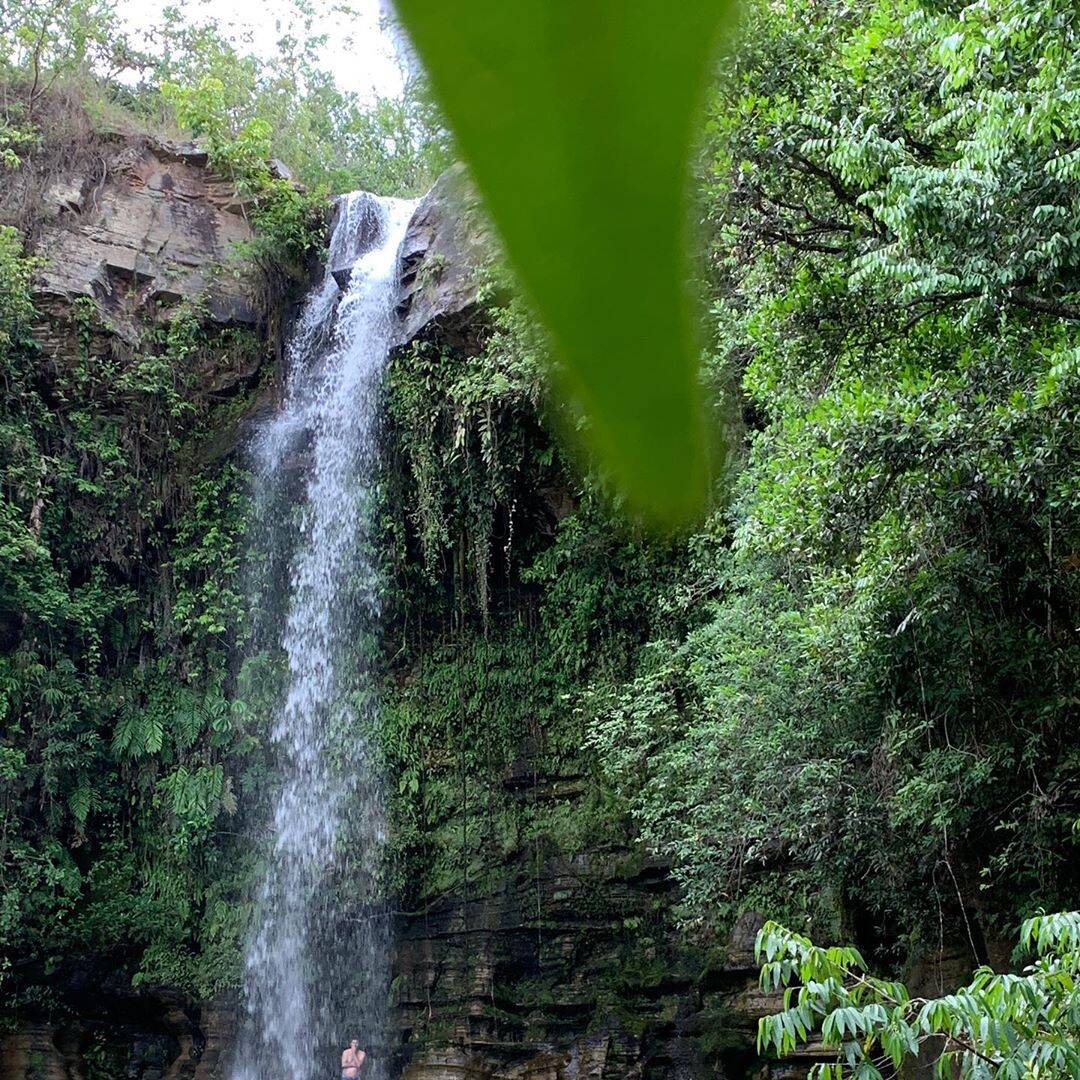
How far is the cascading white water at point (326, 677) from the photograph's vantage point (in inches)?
364

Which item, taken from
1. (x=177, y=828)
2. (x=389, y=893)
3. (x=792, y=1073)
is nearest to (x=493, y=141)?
(x=792, y=1073)

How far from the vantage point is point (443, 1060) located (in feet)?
26.9

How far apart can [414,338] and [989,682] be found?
249 inches

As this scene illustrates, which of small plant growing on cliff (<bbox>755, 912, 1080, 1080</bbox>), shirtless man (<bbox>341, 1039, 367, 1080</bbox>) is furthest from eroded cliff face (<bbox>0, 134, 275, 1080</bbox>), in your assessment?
small plant growing on cliff (<bbox>755, 912, 1080, 1080</bbox>)

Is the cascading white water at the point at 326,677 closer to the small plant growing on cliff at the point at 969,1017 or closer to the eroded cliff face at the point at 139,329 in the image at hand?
the eroded cliff face at the point at 139,329

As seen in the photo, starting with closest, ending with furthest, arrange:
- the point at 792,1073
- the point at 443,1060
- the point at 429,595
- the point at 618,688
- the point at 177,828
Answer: the point at 792,1073 < the point at 443,1060 < the point at 618,688 < the point at 177,828 < the point at 429,595

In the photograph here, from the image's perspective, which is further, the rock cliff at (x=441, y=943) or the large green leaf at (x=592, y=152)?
the rock cliff at (x=441, y=943)

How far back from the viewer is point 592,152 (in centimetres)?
22

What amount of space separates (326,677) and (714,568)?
170 inches

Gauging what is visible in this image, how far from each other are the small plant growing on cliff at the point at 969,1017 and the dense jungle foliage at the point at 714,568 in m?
0.14

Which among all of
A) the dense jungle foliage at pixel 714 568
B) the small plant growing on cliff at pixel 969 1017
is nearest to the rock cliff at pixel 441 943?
the dense jungle foliage at pixel 714 568

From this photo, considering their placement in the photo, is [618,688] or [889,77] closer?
[889,77]

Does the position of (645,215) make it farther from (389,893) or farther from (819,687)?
(389,893)

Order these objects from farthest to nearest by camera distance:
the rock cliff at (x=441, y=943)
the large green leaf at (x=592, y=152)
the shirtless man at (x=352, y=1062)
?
the shirtless man at (x=352, y=1062), the rock cliff at (x=441, y=943), the large green leaf at (x=592, y=152)
